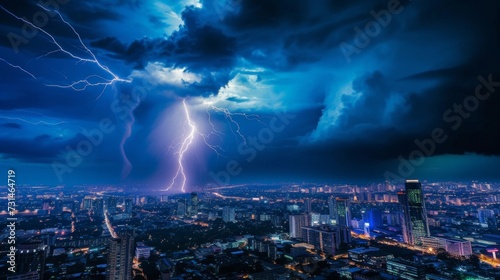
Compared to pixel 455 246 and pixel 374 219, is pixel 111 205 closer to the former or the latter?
pixel 374 219

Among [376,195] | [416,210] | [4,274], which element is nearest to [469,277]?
[416,210]

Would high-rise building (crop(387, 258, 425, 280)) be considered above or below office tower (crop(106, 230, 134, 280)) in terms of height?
below

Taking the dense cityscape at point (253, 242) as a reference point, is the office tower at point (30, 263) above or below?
above

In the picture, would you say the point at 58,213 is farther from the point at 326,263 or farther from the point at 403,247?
the point at 403,247

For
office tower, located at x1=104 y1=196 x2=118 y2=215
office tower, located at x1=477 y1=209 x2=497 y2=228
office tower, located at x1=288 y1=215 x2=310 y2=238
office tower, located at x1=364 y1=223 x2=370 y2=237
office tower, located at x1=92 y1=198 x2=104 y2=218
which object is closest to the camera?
office tower, located at x1=288 y1=215 x2=310 y2=238

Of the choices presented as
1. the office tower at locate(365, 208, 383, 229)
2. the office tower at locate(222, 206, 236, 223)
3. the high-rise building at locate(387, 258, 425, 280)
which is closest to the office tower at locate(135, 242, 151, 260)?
the office tower at locate(222, 206, 236, 223)

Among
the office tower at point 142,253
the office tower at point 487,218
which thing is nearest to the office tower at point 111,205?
the office tower at point 142,253

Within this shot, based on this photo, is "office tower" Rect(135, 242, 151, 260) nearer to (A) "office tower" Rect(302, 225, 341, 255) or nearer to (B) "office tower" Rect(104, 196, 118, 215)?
(A) "office tower" Rect(302, 225, 341, 255)

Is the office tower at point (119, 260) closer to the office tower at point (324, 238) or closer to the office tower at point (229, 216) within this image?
the office tower at point (324, 238)
